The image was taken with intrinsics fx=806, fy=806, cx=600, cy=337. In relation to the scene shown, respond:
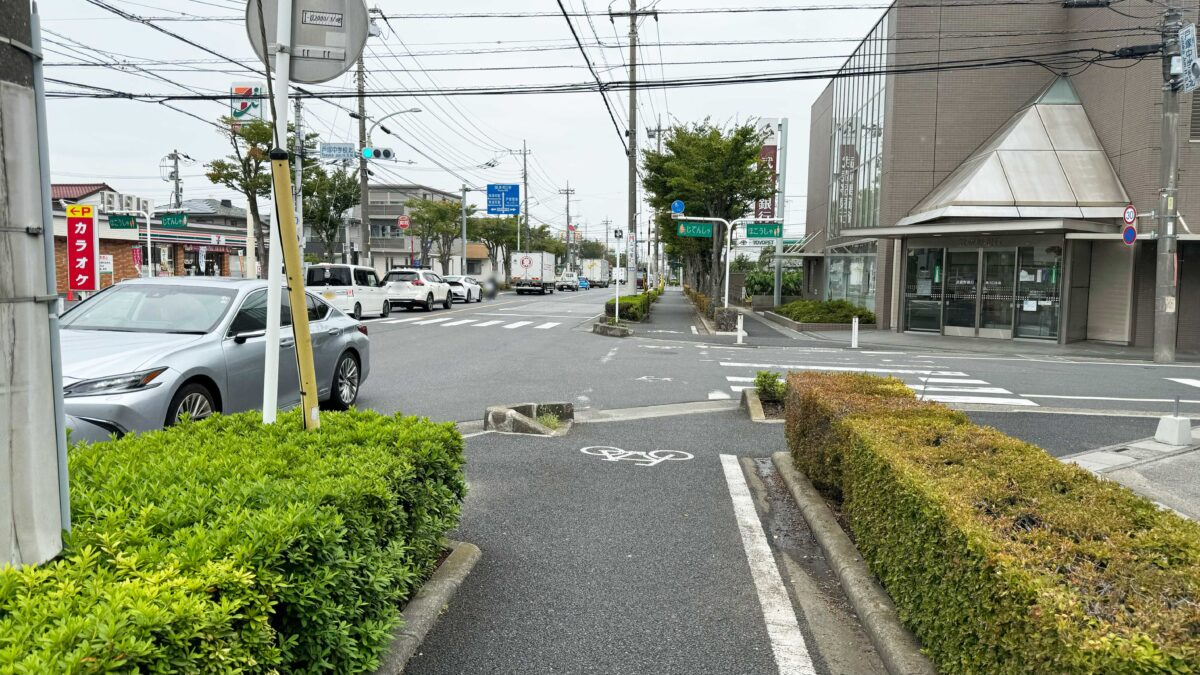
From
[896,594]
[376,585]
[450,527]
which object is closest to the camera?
[376,585]

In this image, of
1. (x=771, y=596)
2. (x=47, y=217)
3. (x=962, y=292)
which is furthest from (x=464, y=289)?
(x=47, y=217)

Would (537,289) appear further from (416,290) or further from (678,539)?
(678,539)

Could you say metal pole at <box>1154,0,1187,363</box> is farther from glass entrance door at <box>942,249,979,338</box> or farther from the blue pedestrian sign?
the blue pedestrian sign

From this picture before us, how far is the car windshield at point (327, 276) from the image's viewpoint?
24.3 m

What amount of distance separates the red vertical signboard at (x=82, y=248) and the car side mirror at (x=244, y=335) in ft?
38.2

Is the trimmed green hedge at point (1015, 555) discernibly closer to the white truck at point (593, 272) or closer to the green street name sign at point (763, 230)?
the green street name sign at point (763, 230)

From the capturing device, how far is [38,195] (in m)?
2.20

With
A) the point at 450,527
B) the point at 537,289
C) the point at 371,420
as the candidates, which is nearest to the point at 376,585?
the point at 450,527

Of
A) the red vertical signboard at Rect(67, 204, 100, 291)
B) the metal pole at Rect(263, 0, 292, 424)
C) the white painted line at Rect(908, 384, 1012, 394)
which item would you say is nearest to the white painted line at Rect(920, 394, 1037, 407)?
the white painted line at Rect(908, 384, 1012, 394)

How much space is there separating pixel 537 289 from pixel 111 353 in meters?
51.1

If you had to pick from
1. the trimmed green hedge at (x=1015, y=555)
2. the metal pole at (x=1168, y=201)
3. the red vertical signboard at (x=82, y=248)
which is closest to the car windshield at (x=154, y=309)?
the trimmed green hedge at (x=1015, y=555)

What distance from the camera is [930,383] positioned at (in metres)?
13.3

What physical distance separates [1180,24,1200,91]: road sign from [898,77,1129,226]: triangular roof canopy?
5129 mm

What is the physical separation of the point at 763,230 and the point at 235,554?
2399 cm
